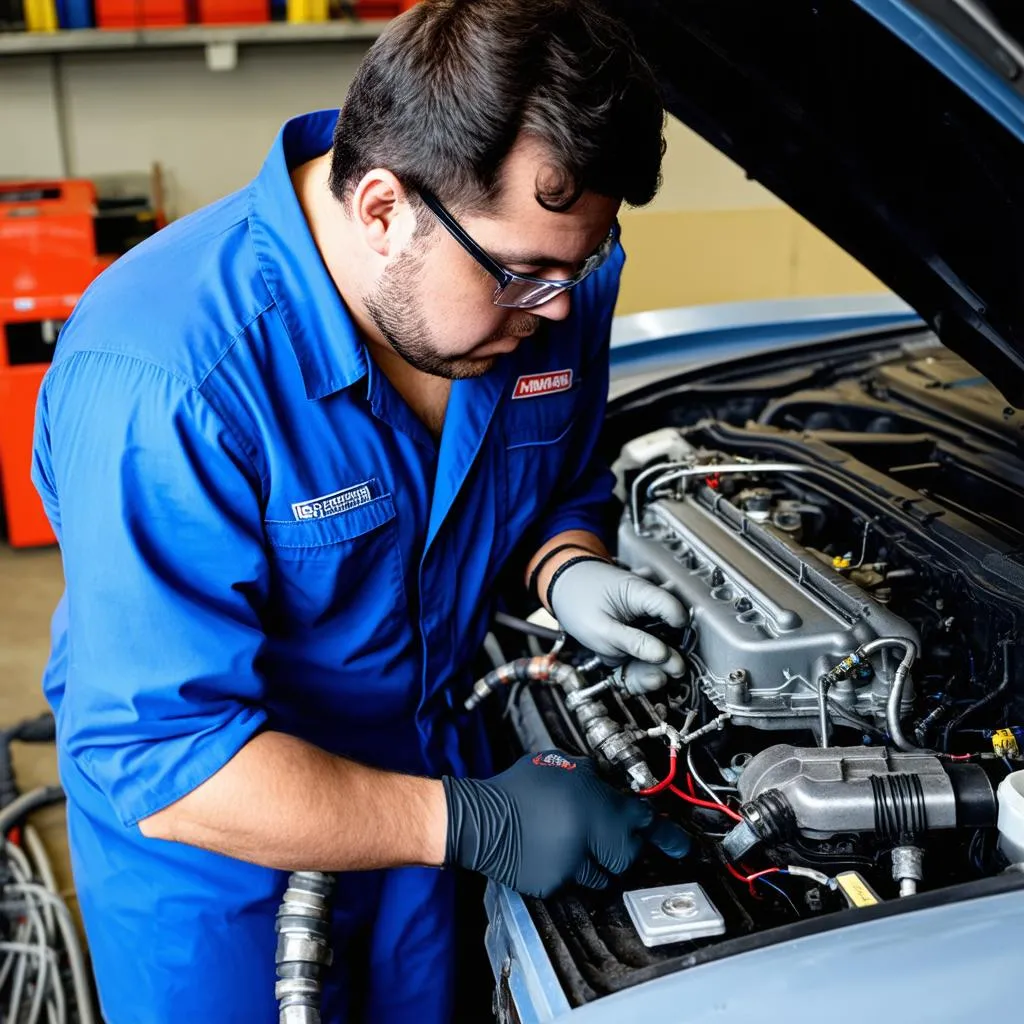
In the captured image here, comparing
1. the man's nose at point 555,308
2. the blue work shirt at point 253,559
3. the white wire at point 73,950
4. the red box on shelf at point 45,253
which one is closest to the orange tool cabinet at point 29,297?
the red box on shelf at point 45,253

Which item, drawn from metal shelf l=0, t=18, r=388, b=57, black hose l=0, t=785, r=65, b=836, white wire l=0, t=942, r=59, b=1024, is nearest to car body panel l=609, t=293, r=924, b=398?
white wire l=0, t=942, r=59, b=1024

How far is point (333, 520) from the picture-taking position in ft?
3.96

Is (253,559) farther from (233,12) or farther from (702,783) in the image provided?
(233,12)

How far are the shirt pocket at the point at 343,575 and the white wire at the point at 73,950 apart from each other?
A: 1.02m

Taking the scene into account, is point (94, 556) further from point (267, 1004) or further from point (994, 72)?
point (994, 72)

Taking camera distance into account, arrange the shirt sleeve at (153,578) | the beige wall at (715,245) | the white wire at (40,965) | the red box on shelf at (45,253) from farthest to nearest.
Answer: the beige wall at (715,245) < the red box on shelf at (45,253) < the white wire at (40,965) < the shirt sleeve at (153,578)

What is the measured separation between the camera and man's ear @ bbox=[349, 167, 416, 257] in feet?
3.57

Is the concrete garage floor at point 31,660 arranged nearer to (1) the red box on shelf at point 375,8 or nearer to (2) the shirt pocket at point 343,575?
(2) the shirt pocket at point 343,575

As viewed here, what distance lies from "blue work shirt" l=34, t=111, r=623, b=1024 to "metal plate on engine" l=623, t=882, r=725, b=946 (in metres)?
0.40

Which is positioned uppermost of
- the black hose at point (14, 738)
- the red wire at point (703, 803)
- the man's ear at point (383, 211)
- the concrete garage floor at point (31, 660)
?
the man's ear at point (383, 211)

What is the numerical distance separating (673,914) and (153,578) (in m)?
0.56

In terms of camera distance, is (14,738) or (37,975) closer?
(37,975)

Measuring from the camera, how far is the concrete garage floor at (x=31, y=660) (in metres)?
2.57

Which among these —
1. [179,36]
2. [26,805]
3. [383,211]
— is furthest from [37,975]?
[179,36]
